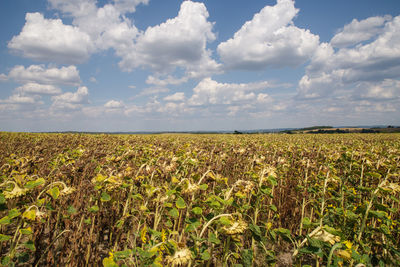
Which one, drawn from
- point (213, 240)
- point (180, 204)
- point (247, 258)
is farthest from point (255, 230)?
point (180, 204)

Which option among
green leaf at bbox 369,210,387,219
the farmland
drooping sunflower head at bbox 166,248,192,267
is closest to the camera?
drooping sunflower head at bbox 166,248,192,267

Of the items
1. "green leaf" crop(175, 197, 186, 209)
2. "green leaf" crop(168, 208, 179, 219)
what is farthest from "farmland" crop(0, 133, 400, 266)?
"green leaf" crop(168, 208, 179, 219)

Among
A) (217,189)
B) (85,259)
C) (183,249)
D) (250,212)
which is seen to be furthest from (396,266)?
(85,259)

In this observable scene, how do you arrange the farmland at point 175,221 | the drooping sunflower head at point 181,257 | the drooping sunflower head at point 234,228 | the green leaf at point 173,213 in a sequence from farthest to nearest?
the green leaf at point 173,213
the farmland at point 175,221
the drooping sunflower head at point 234,228
the drooping sunflower head at point 181,257

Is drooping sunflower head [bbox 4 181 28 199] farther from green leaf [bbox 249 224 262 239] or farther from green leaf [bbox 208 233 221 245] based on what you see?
green leaf [bbox 249 224 262 239]

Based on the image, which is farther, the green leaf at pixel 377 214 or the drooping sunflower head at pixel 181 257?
the green leaf at pixel 377 214

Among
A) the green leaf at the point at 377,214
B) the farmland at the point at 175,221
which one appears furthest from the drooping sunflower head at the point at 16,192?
the green leaf at the point at 377,214

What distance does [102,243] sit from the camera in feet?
12.2

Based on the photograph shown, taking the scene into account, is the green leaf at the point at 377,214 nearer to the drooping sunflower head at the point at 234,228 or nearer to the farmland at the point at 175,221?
the farmland at the point at 175,221

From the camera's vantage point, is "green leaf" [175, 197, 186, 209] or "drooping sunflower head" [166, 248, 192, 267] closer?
"drooping sunflower head" [166, 248, 192, 267]

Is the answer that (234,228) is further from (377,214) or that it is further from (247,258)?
(377,214)

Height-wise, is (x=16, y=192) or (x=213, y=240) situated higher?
(x=16, y=192)

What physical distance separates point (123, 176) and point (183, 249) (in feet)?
4.62

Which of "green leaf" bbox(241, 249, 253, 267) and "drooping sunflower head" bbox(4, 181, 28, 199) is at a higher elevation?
"drooping sunflower head" bbox(4, 181, 28, 199)
